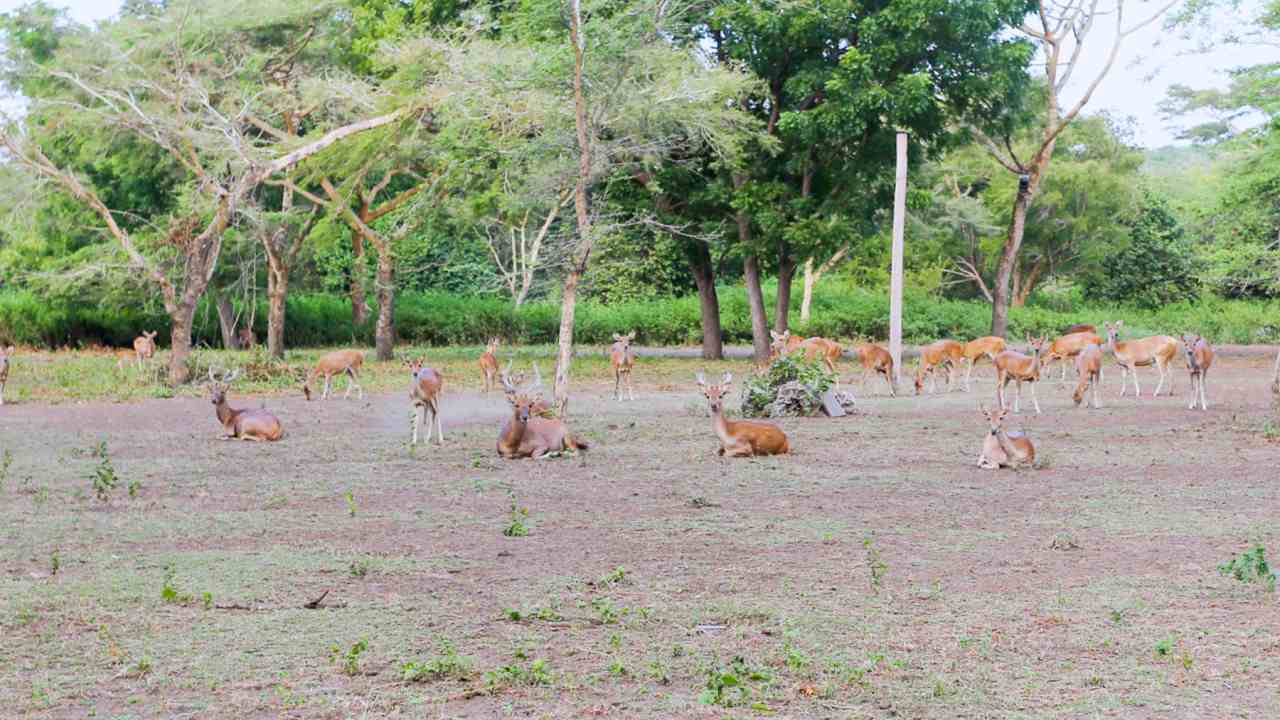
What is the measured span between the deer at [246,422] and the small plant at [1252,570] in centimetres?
1094

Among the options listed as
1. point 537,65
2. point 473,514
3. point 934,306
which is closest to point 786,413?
point 537,65

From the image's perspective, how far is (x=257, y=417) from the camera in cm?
1655

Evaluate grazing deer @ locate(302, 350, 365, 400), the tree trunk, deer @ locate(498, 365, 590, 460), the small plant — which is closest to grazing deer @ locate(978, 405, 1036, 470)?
deer @ locate(498, 365, 590, 460)

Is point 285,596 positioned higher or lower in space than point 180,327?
lower

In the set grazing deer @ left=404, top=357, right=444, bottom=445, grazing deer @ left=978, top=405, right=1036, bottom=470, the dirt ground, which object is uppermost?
grazing deer @ left=404, top=357, right=444, bottom=445

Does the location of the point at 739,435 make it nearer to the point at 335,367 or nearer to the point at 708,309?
the point at 335,367

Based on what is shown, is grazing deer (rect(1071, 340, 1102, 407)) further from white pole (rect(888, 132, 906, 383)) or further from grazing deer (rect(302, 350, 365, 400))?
grazing deer (rect(302, 350, 365, 400))

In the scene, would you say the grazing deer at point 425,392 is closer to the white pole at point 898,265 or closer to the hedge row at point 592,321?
the white pole at point 898,265

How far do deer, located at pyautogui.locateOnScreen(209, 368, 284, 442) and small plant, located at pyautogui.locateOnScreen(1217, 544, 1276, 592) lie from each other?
10944 millimetres

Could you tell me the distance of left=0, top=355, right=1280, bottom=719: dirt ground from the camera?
6230mm

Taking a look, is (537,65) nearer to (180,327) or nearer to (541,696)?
(180,327)

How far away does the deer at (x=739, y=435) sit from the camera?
14.7m

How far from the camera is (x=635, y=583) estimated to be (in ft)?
27.7

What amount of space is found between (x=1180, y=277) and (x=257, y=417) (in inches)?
1855
